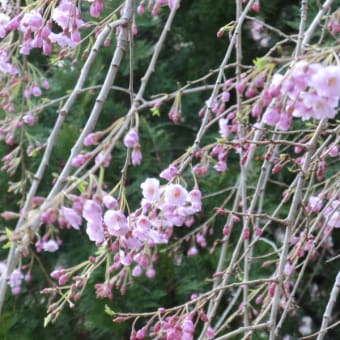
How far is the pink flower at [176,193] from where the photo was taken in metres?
1.77

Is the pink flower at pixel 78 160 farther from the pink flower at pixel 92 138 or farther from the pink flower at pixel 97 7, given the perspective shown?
the pink flower at pixel 97 7

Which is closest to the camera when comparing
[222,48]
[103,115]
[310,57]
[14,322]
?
[310,57]

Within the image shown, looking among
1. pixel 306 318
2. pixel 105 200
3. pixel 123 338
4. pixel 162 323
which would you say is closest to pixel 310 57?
pixel 105 200

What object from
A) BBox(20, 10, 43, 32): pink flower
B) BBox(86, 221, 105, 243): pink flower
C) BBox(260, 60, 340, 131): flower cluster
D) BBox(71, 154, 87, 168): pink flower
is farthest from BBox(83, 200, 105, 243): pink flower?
BBox(20, 10, 43, 32): pink flower

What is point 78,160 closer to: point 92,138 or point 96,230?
point 92,138

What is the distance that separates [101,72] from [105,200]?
6.92ft

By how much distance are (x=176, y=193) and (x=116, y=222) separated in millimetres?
217

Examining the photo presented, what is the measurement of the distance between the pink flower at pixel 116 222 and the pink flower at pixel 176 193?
0.17 meters

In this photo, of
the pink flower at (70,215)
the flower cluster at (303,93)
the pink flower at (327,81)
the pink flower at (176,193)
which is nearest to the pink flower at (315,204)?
the pink flower at (176,193)

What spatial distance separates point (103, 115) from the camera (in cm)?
330

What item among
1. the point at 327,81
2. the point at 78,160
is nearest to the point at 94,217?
the point at 78,160

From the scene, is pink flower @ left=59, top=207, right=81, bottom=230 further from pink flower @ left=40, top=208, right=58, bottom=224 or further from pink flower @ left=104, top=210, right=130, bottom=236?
pink flower @ left=104, top=210, right=130, bottom=236

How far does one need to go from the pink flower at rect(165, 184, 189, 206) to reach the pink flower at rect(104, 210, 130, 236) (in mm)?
168

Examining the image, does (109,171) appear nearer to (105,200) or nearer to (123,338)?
(123,338)
